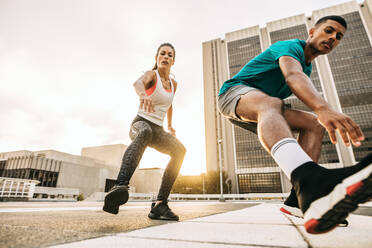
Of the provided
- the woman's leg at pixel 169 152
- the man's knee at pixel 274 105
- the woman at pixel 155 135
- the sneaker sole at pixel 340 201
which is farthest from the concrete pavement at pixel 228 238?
the woman's leg at pixel 169 152

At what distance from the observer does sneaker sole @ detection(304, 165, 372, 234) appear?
0.59 metres

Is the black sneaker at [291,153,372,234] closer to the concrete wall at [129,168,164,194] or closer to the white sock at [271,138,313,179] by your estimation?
the white sock at [271,138,313,179]

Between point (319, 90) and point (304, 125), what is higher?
point (319, 90)

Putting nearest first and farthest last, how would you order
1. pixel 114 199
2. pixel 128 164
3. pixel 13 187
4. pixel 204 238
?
pixel 204 238 < pixel 114 199 < pixel 128 164 < pixel 13 187

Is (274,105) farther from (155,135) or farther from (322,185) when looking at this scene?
(155,135)

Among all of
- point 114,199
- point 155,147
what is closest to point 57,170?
point 155,147

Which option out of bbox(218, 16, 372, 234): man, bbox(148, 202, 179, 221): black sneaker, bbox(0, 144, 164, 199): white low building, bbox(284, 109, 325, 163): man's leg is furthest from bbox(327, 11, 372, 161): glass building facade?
bbox(148, 202, 179, 221): black sneaker

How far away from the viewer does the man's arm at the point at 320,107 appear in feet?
2.56

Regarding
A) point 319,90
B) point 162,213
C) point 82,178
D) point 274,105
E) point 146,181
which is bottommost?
point 162,213

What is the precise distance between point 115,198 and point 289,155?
1.07 meters

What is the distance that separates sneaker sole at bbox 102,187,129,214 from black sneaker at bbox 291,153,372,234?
1.05 metres

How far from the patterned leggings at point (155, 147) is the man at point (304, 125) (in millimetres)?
705

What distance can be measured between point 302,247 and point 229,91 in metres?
1.08

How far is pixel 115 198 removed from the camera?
1292 mm
